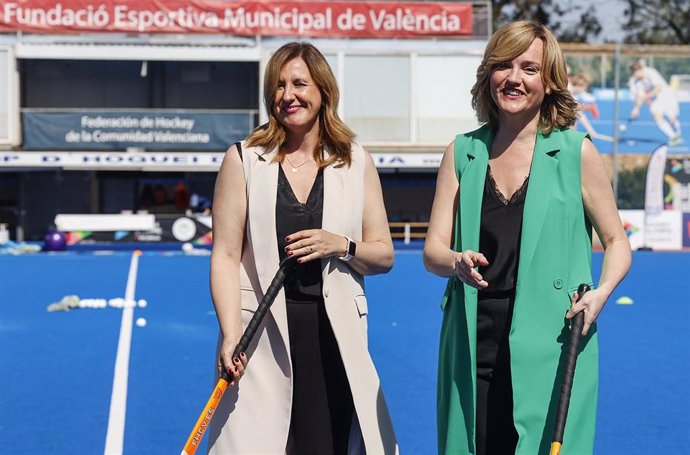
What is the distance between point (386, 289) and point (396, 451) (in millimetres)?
13716

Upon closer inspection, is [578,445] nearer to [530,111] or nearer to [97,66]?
[530,111]

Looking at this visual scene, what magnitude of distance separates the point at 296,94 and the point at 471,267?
968mm

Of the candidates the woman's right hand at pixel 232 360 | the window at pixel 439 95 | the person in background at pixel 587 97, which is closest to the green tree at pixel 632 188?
the person in background at pixel 587 97

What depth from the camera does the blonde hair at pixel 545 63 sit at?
375cm

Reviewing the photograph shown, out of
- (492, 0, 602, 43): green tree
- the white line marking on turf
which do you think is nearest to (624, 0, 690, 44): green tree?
(492, 0, 602, 43): green tree

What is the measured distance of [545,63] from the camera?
3.78 m

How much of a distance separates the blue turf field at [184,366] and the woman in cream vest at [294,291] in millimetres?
2817

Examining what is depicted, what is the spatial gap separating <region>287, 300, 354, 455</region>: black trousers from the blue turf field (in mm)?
2802

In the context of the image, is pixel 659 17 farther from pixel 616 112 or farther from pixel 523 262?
pixel 523 262

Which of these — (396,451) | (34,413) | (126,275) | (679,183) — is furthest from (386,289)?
(679,183)

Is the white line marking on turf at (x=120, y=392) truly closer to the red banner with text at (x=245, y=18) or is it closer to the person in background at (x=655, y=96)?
the red banner with text at (x=245, y=18)

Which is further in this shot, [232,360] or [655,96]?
[655,96]

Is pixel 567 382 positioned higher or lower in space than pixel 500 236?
lower

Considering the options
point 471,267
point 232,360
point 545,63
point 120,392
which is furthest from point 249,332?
point 120,392
